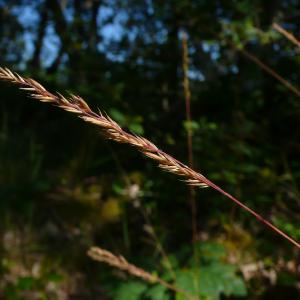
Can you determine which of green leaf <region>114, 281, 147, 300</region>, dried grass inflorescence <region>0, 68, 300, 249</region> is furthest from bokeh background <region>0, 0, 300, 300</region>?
dried grass inflorescence <region>0, 68, 300, 249</region>

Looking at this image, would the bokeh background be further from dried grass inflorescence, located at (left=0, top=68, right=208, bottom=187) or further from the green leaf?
dried grass inflorescence, located at (left=0, top=68, right=208, bottom=187)

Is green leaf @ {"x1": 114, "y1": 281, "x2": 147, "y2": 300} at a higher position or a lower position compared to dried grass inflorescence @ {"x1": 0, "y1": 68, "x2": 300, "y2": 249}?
lower

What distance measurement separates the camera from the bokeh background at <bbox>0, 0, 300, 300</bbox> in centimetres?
241

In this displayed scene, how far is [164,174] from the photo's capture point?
282 cm

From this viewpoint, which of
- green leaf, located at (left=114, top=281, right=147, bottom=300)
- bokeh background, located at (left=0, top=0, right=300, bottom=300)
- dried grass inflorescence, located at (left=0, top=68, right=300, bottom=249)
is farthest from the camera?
bokeh background, located at (left=0, top=0, right=300, bottom=300)

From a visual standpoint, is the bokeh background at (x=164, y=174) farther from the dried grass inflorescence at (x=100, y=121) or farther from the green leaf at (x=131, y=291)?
the dried grass inflorescence at (x=100, y=121)

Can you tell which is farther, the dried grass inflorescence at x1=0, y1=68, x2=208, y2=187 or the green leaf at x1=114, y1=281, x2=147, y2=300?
the green leaf at x1=114, y1=281, x2=147, y2=300

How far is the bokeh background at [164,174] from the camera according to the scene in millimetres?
2414

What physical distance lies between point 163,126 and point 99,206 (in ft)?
2.88

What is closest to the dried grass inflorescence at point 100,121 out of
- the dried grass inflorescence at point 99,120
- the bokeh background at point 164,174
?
the dried grass inflorescence at point 99,120

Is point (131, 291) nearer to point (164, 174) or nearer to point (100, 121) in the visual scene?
point (164, 174)

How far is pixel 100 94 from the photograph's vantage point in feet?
8.48

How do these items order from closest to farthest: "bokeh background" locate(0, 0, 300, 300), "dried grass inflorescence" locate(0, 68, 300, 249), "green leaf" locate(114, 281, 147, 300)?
"dried grass inflorescence" locate(0, 68, 300, 249), "green leaf" locate(114, 281, 147, 300), "bokeh background" locate(0, 0, 300, 300)

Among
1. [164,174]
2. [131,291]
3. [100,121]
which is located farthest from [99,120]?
[164,174]
